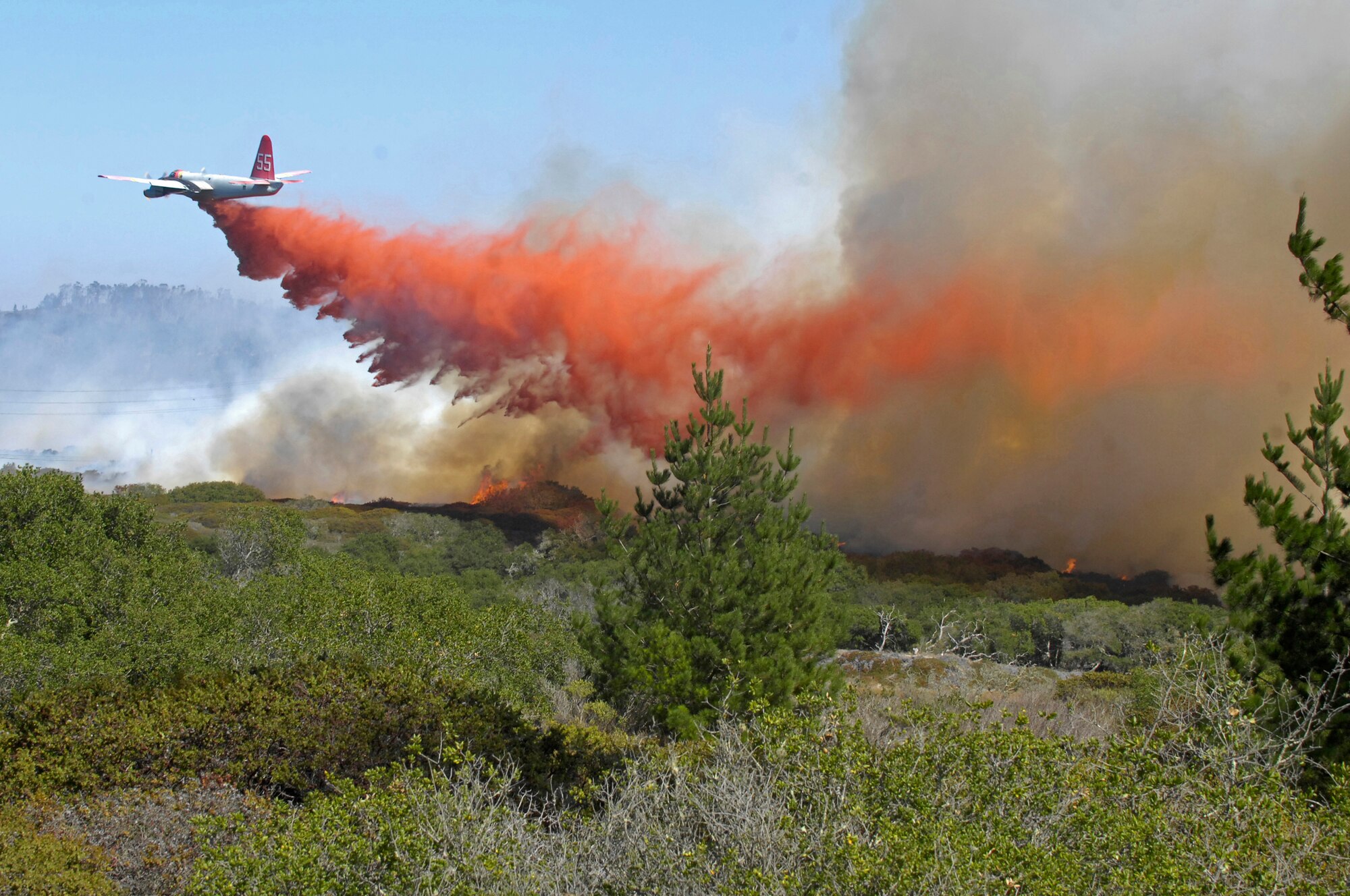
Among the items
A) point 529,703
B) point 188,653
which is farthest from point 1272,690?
point 188,653

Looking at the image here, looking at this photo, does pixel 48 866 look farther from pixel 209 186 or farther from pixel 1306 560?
pixel 209 186

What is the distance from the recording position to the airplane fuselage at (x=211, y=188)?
46.9 metres

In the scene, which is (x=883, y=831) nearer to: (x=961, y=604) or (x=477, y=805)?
(x=477, y=805)

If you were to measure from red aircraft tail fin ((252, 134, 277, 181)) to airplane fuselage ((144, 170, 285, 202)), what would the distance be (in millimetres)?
8211

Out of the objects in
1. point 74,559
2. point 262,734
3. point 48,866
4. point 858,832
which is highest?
point 74,559

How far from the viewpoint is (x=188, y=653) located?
23.7 meters

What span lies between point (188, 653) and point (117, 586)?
4.29 meters

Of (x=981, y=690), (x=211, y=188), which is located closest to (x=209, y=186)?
(x=211, y=188)

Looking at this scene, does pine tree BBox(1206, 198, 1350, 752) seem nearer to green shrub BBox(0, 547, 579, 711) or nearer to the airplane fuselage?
green shrub BBox(0, 547, 579, 711)

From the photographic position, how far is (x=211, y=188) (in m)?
48.1

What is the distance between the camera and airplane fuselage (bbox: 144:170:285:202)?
46875mm

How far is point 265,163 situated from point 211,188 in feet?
37.8

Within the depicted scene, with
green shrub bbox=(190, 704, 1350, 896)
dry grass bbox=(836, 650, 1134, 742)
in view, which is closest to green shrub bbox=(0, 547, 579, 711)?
dry grass bbox=(836, 650, 1134, 742)

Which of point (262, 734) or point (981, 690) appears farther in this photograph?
point (981, 690)
